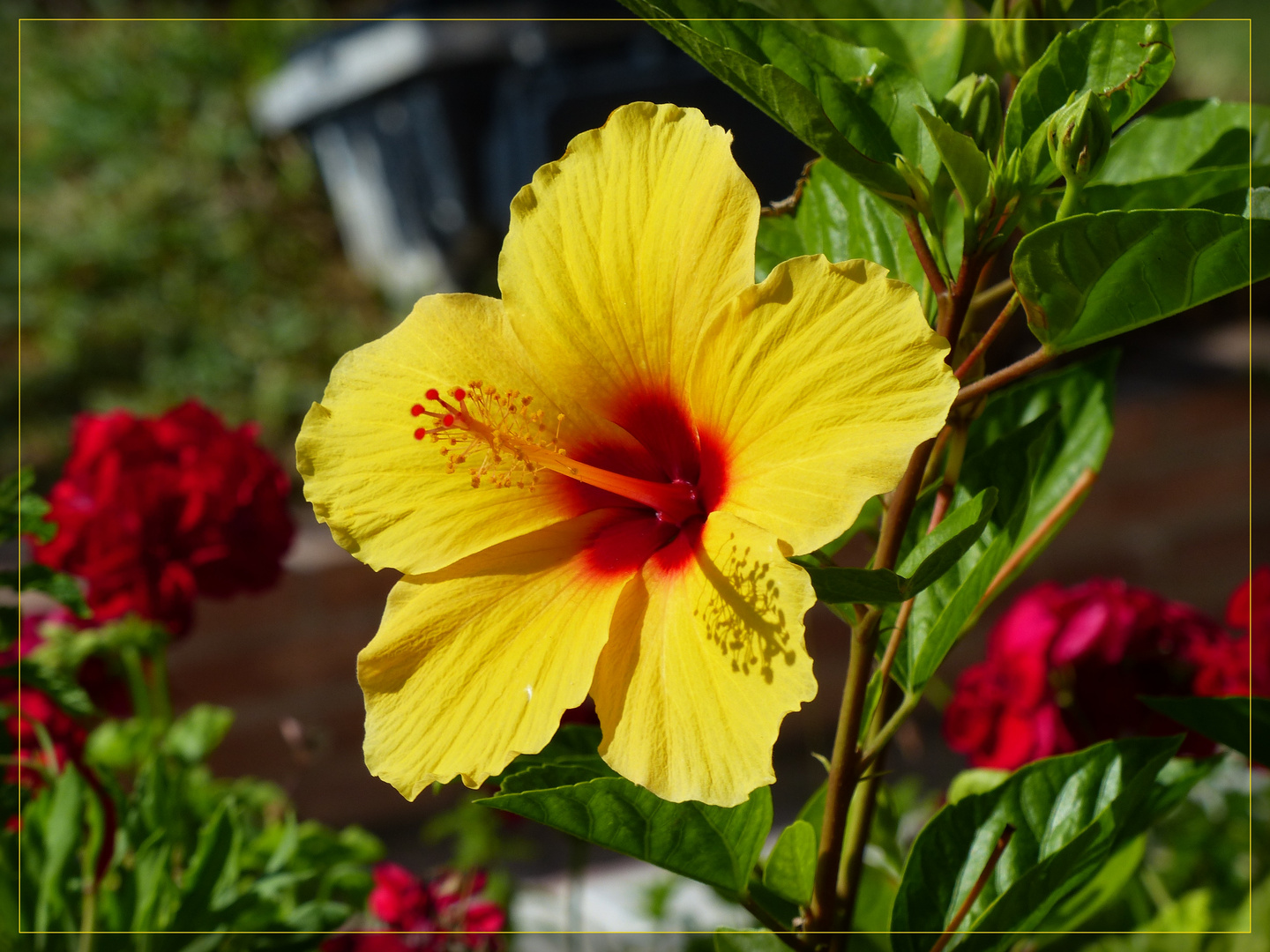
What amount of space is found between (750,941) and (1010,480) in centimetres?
27

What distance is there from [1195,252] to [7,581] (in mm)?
745

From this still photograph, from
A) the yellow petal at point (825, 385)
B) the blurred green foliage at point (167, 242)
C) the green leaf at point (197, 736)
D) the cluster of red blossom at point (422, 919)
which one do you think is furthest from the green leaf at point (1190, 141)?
the blurred green foliage at point (167, 242)

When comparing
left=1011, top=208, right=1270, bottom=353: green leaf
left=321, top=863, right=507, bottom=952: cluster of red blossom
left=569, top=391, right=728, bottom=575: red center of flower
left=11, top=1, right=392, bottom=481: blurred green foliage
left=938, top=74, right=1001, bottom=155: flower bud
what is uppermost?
left=11, top=1, right=392, bottom=481: blurred green foliage

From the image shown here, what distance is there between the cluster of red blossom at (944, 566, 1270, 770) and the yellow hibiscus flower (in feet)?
1.60

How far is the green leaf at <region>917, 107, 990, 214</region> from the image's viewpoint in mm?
452

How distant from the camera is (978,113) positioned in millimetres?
508

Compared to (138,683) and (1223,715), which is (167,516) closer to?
(138,683)

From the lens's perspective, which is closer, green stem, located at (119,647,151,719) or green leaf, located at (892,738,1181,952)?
green leaf, located at (892,738,1181,952)

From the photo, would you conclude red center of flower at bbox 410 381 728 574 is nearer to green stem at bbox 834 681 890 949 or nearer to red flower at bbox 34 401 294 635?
green stem at bbox 834 681 890 949

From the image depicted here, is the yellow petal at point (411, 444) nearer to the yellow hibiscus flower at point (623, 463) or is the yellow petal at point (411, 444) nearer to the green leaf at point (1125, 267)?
the yellow hibiscus flower at point (623, 463)

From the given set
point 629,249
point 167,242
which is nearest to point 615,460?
point 629,249

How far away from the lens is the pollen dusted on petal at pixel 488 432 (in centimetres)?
A: 51

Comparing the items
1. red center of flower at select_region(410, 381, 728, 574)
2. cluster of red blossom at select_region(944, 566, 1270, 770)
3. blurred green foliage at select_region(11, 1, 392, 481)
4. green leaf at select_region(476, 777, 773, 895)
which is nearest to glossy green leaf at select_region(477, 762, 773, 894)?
green leaf at select_region(476, 777, 773, 895)

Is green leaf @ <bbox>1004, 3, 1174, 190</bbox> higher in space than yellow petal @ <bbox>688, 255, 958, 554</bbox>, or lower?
higher
